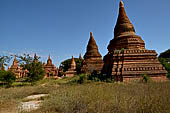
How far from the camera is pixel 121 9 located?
15.3 m

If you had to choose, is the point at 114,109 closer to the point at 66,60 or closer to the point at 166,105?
the point at 166,105

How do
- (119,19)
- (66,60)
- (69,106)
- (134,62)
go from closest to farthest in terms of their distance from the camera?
(69,106), (134,62), (119,19), (66,60)

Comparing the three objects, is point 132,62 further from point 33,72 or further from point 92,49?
point 92,49

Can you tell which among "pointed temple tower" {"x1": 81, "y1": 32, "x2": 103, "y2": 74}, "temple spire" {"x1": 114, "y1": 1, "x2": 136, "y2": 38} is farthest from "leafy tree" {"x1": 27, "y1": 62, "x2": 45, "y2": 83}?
"temple spire" {"x1": 114, "y1": 1, "x2": 136, "y2": 38}

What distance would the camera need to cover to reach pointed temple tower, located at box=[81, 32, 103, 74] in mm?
19266

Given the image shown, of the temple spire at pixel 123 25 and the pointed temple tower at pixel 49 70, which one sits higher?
the temple spire at pixel 123 25

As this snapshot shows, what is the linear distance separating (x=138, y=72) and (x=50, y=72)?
27.4 metres

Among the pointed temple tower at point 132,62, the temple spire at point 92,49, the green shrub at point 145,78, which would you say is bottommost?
the green shrub at point 145,78

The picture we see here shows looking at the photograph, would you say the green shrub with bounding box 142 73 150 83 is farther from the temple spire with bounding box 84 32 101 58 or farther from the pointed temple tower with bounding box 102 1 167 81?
the temple spire with bounding box 84 32 101 58

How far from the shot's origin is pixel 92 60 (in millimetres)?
20000

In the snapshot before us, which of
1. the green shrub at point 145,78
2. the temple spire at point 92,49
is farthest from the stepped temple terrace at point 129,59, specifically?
the temple spire at point 92,49

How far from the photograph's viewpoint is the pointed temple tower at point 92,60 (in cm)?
1927

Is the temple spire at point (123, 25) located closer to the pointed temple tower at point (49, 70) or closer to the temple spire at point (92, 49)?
the temple spire at point (92, 49)

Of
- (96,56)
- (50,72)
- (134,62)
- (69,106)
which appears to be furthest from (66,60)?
(69,106)
